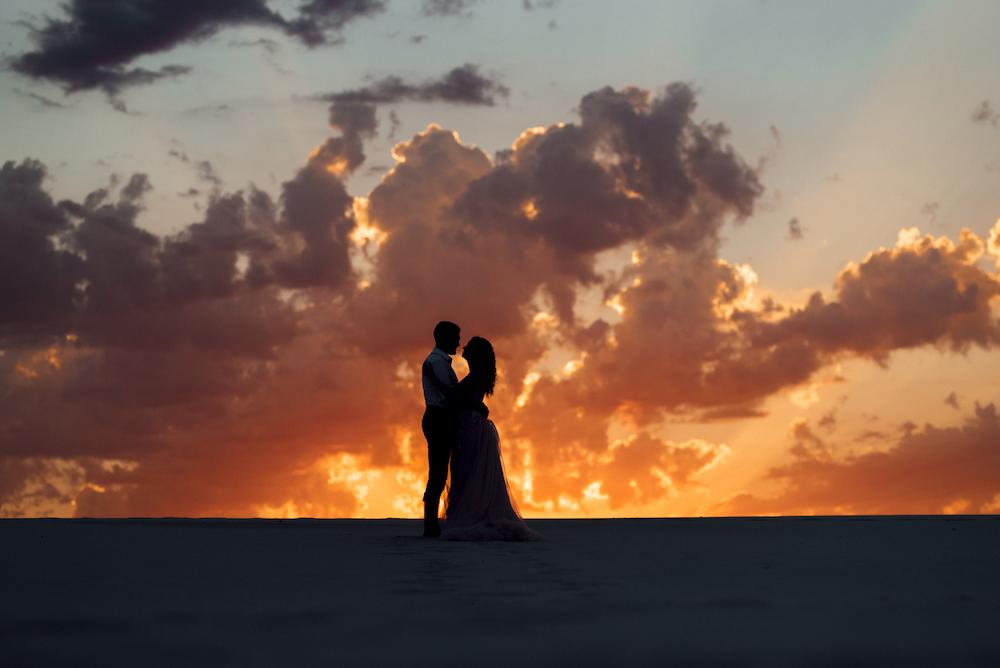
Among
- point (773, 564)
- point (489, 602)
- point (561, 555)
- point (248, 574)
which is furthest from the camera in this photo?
point (561, 555)

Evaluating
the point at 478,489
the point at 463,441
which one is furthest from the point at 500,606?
the point at 463,441

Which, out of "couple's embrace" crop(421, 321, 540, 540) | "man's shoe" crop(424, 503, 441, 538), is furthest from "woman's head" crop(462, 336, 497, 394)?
"man's shoe" crop(424, 503, 441, 538)

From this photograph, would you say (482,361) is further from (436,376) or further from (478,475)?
(478,475)

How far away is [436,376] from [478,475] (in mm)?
1359

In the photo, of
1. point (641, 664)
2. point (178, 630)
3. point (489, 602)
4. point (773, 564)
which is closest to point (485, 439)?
point (773, 564)

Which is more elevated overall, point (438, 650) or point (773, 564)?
point (773, 564)

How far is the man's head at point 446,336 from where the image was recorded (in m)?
15.4

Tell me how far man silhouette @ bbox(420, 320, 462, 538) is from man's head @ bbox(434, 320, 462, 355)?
0.21 metres

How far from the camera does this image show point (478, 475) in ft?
48.4

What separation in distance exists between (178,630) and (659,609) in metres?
2.47

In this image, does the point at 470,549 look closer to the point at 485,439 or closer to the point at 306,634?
the point at 485,439

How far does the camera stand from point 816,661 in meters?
4.67

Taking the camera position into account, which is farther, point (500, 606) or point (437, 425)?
point (437, 425)

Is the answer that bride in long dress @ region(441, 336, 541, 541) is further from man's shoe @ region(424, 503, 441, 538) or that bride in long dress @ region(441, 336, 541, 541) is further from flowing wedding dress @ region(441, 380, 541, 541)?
man's shoe @ region(424, 503, 441, 538)
